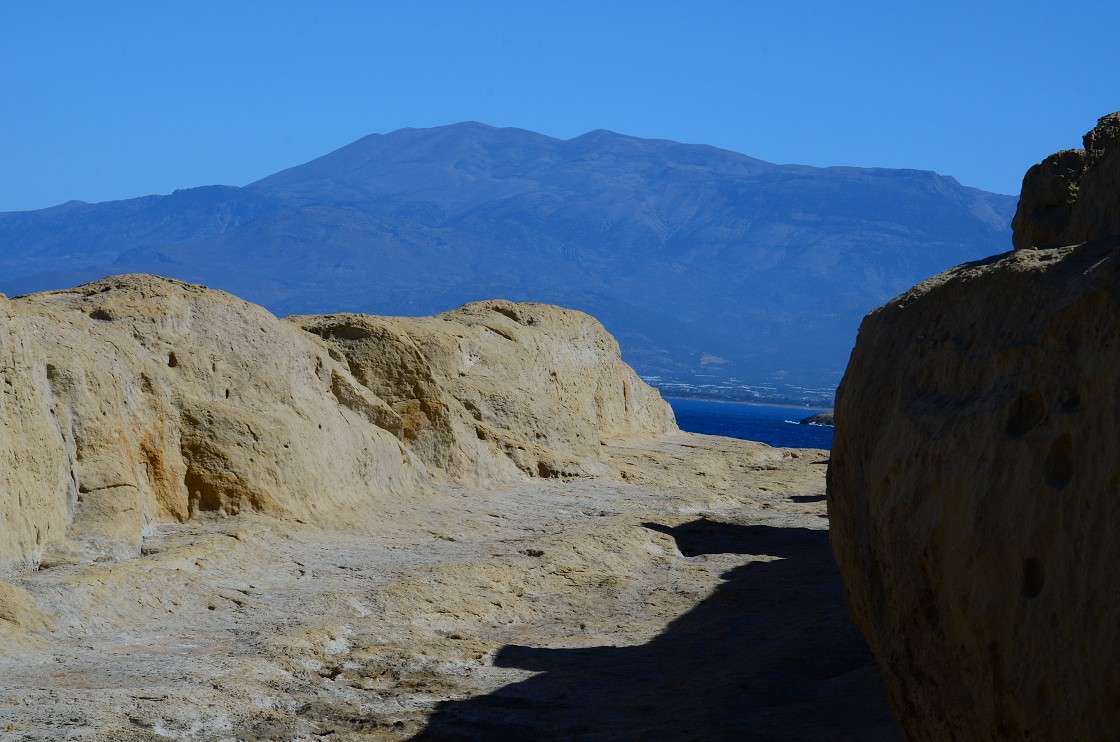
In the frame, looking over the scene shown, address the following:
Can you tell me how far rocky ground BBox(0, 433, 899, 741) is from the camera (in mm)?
9211

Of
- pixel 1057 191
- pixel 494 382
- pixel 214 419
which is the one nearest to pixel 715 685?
pixel 1057 191

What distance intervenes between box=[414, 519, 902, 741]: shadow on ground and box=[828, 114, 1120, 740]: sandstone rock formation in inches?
64.3

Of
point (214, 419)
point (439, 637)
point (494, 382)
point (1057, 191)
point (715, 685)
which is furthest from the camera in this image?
point (494, 382)

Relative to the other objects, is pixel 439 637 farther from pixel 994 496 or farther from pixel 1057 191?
pixel 1057 191

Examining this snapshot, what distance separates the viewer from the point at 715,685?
427 inches

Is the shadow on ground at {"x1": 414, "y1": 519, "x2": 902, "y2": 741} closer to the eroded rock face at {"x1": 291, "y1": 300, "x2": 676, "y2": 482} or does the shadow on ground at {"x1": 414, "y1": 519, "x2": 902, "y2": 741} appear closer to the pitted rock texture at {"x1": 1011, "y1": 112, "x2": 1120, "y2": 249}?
the pitted rock texture at {"x1": 1011, "y1": 112, "x2": 1120, "y2": 249}

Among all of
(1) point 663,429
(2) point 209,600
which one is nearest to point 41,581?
(2) point 209,600

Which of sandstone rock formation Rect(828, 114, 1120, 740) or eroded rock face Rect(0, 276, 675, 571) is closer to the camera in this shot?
sandstone rock formation Rect(828, 114, 1120, 740)

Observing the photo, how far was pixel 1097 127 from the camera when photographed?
494 inches

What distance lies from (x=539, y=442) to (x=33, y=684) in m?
17.9

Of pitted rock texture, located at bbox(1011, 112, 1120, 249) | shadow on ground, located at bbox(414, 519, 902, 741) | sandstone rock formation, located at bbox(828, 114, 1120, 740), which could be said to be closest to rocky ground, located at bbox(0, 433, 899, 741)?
shadow on ground, located at bbox(414, 519, 902, 741)

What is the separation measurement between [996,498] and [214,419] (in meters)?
12.3

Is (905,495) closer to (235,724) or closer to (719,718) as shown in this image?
(719,718)

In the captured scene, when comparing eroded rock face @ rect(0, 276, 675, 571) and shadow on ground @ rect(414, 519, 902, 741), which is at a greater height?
eroded rock face @ rect(0, 276, 675, 571)
